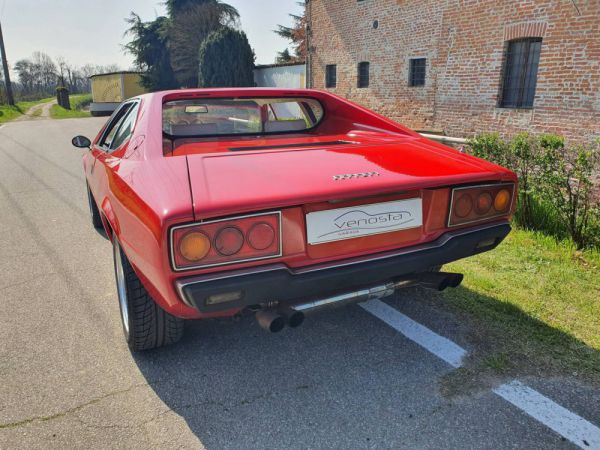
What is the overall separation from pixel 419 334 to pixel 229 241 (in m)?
1.51

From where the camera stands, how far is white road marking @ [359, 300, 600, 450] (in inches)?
75.4

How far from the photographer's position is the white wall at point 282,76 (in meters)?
19.1

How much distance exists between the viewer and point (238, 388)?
2.29 meters

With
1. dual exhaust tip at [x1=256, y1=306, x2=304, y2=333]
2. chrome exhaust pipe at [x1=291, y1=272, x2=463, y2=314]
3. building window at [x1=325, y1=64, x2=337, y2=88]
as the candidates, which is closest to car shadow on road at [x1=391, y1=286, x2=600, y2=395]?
chrome exhaust pipe at [x1=291, y1=272, x2=463, y2=314]

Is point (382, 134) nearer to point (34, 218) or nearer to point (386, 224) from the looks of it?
point (386, 224)

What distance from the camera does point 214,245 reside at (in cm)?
179

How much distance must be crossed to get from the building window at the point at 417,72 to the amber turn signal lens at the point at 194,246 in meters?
12.3

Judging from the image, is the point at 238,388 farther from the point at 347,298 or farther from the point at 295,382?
the point at 347,298

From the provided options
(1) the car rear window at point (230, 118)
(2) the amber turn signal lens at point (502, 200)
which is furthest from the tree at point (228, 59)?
(2) the amber turn signal lens at point (502, 200)

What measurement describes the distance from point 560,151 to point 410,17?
969 centimetres

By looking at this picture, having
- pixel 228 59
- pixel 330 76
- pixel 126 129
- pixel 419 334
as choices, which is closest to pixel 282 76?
pixel 330 76

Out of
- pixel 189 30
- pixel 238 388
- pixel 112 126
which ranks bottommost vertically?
pixel 238 388

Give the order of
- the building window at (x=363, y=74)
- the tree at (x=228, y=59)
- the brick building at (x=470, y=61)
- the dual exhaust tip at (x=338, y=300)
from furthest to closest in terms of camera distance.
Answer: the tree at (x=228, y=59)
the building window at (x=363, y=74)
the brick building at (x=470, y=61)
the dual exhaust tip at (x=338, y=300)

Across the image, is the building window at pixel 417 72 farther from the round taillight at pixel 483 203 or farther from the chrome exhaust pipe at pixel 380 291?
the chrome exhaust pipe at pixel 380 291
